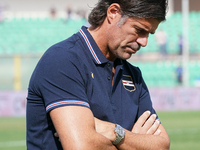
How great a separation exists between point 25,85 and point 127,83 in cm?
1023

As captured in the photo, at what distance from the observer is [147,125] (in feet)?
9.11

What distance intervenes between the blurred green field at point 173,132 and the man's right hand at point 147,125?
180 inches

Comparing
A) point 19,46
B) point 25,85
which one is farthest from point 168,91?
point 19,46

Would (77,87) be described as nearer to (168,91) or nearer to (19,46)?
(168,91)

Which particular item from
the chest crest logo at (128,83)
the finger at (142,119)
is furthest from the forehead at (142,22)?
the finger at (142,119)

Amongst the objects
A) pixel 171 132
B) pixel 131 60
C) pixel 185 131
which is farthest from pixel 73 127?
pixel 131 60

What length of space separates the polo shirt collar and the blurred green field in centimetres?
512

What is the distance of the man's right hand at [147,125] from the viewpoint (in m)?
2.71

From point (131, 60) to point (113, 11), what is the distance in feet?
40.7

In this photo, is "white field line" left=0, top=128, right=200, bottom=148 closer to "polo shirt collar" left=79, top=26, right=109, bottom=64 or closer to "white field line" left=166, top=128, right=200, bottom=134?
"white field line" left=166, top=128, right=200, bottom=134

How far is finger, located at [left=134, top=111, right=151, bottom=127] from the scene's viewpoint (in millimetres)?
2723

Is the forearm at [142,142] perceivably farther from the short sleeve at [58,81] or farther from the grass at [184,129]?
the grass at [184,129]

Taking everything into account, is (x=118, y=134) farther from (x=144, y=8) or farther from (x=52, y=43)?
(x=52, y=43)

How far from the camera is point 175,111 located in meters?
14.3
